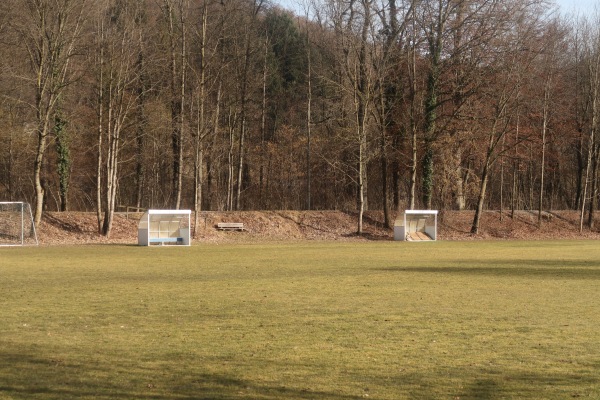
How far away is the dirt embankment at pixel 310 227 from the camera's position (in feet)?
145

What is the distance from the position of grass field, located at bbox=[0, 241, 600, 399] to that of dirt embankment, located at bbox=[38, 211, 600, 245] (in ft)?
64.3

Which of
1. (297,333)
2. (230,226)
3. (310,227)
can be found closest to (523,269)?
(297,333)

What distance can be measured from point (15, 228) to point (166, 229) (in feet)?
25.5

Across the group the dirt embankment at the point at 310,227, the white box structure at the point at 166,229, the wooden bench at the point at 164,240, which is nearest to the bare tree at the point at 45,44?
the dirt embankment at the point at 310,227

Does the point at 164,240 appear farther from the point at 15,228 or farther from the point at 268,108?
the point at 268,108

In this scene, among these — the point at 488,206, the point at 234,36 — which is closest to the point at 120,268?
the point at 234,36

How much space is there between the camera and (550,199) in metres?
69.8

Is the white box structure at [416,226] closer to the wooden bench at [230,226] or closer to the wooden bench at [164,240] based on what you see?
the wooden bench at [230,226]

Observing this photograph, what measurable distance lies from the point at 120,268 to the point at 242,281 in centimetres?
596

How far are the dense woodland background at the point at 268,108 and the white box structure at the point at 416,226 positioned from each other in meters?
3.14

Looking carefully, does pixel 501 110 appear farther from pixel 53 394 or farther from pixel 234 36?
pixel 53 394

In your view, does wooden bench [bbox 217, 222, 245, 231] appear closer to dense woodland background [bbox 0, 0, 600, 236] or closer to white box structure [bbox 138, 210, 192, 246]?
dense woodland background [bbox 0, 0, 600, 236]

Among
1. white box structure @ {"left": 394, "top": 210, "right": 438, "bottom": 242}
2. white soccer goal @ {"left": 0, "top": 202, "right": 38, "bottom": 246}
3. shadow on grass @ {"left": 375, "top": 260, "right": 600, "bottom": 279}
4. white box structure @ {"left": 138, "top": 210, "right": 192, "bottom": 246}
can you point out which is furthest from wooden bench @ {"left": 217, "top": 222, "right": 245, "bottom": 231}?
shadow on grass @ {"left": 375, "top": 260, "right": 600, "bottom": 279}

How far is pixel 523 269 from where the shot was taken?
2630 centimetres
